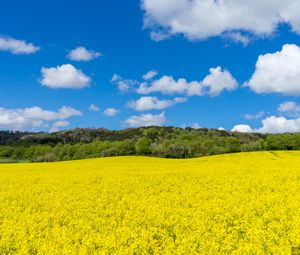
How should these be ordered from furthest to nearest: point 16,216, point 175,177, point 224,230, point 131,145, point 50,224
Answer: point 131,145
point 175,177
point 16,216
point 50,224
point 224,230

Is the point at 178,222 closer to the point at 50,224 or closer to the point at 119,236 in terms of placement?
the point at 119,236

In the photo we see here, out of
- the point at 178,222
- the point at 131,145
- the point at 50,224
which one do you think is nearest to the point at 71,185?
the point at 50,224

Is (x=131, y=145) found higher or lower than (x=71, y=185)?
higher

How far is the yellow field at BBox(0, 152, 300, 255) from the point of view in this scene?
10172 mm

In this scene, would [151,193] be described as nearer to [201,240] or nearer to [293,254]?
[201,240]

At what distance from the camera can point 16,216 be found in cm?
1452

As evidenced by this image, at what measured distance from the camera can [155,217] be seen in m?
13.0

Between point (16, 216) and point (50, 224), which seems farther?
point (16, 216)

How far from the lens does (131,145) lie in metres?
111

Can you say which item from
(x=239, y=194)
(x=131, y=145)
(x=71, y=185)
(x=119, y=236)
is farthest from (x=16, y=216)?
(x=131, y=145)

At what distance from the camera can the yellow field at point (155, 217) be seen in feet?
33.4

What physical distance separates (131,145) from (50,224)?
322ft

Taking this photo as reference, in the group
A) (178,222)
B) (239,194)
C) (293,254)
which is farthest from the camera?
(239,194)

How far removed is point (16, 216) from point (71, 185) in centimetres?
719
